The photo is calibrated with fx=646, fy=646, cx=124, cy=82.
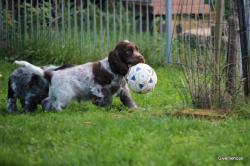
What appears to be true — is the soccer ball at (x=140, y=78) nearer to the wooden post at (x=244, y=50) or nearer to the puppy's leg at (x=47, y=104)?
the puppy's leg at (x=47, y=104)

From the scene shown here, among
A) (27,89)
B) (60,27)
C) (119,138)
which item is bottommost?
(119,138)

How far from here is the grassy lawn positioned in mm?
6379

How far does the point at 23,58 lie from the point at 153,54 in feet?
9.48

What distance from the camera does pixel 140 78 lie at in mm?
8844

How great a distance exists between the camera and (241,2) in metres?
8.59

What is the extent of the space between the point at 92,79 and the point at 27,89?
0.97 m

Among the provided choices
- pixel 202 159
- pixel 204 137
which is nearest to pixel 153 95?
pixel 204 137

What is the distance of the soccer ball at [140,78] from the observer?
8.84 meters

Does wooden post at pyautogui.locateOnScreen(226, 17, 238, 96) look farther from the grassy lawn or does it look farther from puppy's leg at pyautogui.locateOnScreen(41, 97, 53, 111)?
puppy's leg at pyautogui.locateOnScreen(41, 97, 53, 111)

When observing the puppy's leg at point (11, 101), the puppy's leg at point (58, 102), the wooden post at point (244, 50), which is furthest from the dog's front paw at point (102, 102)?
the wooden post at point (244, 50)

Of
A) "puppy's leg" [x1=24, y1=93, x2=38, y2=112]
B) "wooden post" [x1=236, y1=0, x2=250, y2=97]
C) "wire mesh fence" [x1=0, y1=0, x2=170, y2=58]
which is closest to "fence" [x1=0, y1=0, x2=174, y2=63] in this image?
"wire mesh fence" [x1=0, y1=0, x2=170, y2=58]

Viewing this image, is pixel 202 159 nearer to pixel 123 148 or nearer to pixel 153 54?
pixel 123 148

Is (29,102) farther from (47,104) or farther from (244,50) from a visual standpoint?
(244,50)

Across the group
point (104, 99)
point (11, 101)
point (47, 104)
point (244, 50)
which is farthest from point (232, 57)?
point (11, 101)
